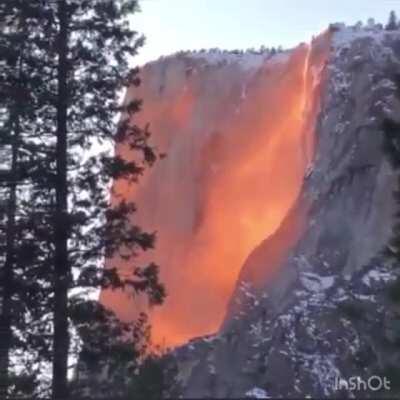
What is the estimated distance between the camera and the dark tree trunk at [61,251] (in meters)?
11.7

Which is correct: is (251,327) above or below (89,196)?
above

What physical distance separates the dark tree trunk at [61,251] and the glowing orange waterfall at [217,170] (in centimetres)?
2185

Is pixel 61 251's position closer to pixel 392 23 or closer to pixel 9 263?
pixel 9 263

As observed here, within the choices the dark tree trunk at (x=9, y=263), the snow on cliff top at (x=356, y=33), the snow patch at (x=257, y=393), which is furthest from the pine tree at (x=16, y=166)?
the snow on cliff top at (x=356, y=33)

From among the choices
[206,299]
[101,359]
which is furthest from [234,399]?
[101,359]

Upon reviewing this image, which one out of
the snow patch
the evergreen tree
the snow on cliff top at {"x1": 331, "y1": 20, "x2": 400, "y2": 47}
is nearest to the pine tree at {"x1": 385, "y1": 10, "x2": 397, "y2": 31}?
the snow on cliff top at {"x1": 331, "y1": 20, "x2": 400, "y2": 47}

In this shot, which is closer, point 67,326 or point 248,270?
point 67,326

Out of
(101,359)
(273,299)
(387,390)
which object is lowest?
(387,390)

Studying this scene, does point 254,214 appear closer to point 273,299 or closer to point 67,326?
point 273,299

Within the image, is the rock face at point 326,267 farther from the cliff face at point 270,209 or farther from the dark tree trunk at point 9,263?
the dark tree trunk at point 9,263

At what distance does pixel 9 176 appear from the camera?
485 inches

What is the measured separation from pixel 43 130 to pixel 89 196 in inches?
37.9

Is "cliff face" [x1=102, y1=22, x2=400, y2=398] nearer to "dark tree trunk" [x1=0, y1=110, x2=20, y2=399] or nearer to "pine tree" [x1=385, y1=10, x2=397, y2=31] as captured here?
"pine tree" [x1=385, y1=10, x2=397, y2=31]

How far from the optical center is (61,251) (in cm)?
1200
